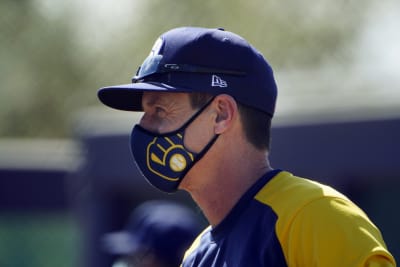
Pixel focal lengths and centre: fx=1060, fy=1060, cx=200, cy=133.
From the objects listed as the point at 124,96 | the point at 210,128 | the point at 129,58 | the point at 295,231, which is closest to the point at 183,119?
the point at 210,128

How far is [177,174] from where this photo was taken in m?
3.33

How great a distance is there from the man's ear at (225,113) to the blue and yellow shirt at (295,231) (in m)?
0.21

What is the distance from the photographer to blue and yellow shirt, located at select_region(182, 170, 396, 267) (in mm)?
2902

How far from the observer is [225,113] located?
131 inches

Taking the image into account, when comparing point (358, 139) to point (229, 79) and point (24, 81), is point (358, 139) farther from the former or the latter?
point (24, 81)

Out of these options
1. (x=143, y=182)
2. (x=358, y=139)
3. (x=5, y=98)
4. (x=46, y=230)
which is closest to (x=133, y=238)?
(x=358, y=139)

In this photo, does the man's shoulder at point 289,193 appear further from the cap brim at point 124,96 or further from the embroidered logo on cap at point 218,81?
the cap brim at point 124,96

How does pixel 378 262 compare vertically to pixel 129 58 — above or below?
above

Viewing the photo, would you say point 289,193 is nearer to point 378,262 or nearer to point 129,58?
point 378,262

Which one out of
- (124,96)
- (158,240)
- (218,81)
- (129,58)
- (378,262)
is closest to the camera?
(378,262)

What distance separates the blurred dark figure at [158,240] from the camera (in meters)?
5.11

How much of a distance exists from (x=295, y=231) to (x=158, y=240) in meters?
2.30

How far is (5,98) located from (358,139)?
18.9m

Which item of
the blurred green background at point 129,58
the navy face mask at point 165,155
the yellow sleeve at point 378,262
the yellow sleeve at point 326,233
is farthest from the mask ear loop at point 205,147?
the blurred green background at point 129,58
